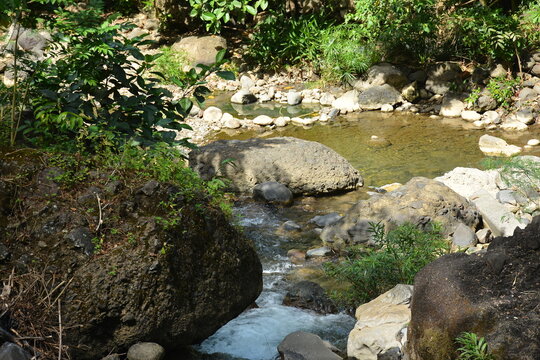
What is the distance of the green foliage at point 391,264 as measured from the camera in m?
5.03

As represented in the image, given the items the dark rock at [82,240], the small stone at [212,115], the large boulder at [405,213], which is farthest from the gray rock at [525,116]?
the dark rock at [82,240]

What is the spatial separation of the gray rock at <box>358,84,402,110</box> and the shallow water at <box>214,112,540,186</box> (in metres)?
0.24

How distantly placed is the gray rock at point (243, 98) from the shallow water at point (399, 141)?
6.04 feet

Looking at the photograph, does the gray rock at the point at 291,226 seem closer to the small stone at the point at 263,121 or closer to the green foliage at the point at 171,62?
the small stone at the point at 263,121

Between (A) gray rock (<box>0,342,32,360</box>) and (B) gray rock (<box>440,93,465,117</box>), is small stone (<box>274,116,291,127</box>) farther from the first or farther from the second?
(A) gray rock (<box>0,342,32,360</box>)

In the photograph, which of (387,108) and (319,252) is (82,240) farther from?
(387,108)

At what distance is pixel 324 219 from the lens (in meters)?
7.59

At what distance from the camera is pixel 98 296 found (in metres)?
3.78

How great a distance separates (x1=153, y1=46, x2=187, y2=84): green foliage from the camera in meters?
14.4

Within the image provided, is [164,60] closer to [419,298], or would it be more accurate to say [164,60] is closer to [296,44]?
[296,44]

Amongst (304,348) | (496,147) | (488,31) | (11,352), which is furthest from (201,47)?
(11,352)

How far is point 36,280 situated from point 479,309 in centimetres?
239

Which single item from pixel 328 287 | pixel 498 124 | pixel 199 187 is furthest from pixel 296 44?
pixel 199 187

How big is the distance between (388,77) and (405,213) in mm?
6546
